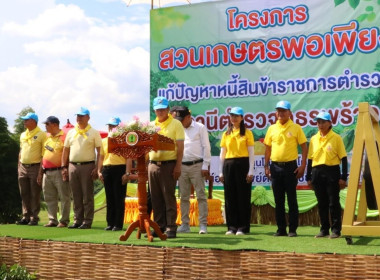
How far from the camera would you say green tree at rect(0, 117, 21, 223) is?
8680mm

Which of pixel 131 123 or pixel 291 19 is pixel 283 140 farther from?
pixel 291 19

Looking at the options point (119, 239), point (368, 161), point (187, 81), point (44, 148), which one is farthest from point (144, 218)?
point (187, 81)

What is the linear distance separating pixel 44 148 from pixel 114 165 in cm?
117

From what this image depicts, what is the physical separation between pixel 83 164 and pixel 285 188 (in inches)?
99.0

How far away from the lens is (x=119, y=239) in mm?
5539

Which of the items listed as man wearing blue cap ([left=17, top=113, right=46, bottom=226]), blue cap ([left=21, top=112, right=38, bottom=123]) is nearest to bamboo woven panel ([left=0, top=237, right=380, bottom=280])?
man wearing blue cap ([left=17, top=113, right=46, bottom=226])

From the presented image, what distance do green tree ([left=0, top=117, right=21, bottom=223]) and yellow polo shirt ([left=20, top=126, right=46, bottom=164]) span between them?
42.9 inches

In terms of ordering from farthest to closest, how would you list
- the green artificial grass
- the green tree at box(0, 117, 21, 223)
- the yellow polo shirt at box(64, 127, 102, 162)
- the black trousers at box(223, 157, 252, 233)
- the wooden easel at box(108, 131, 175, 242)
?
the green tree at box(0, 117, 21, 223) → the yellow polo shirt at box(64, 127, 102, 162) → the black trousers at box(223, 157, 252, 233) → the wooden easel at box(108, 131, 175, 242) → the green artificial grass

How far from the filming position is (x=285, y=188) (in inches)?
245

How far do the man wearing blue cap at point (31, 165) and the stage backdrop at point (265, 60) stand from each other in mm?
1845

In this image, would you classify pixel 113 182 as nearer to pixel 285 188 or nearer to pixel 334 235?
pixel 285 188

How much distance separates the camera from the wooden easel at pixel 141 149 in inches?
209

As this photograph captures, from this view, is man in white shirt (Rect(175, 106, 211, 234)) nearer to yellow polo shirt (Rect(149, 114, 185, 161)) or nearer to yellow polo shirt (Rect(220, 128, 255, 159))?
yellow polo shirt (Rect(220, 128, 255, 159))

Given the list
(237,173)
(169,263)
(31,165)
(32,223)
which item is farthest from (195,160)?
(32,223)
